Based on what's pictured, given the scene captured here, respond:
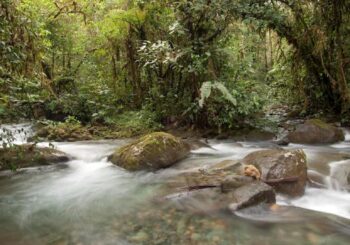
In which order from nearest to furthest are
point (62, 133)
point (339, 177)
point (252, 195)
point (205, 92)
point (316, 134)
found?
point (252, 195)
point (339, 177)
point (205, 92)
point (316, 134)
point (62, 133)

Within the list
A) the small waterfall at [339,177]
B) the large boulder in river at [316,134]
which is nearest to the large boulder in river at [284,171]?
the small waterfall at [339,177]

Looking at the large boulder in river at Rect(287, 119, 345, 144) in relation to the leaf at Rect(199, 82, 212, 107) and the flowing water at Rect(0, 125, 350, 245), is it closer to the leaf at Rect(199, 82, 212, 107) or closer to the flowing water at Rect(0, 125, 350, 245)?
the flowing water at Rect(0, 125, 350, 245)

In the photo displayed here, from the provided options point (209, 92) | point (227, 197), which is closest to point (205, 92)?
point (209, 92)

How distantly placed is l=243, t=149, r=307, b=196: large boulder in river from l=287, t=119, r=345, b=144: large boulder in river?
314 cm

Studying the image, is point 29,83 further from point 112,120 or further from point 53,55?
point 53,55

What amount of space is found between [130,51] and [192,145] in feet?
16.4

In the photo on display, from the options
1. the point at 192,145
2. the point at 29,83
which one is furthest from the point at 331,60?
the point at 29,83

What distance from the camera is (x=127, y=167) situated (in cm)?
657

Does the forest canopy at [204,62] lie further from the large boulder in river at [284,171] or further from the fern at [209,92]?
the large boulder in river at [284,171]

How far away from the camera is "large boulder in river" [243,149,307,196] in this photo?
5.05 metres

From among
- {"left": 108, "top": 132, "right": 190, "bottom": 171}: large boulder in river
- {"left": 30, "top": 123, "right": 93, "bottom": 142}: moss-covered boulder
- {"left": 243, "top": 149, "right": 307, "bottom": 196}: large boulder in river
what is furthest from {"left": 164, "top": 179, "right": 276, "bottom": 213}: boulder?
{"left": 30, "top": 123, "right": 93, "bottom": 142}: moss-covered boulder

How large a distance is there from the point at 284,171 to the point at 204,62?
441 centimetres

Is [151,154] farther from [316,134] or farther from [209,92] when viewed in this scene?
[316,134]

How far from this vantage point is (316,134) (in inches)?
332
